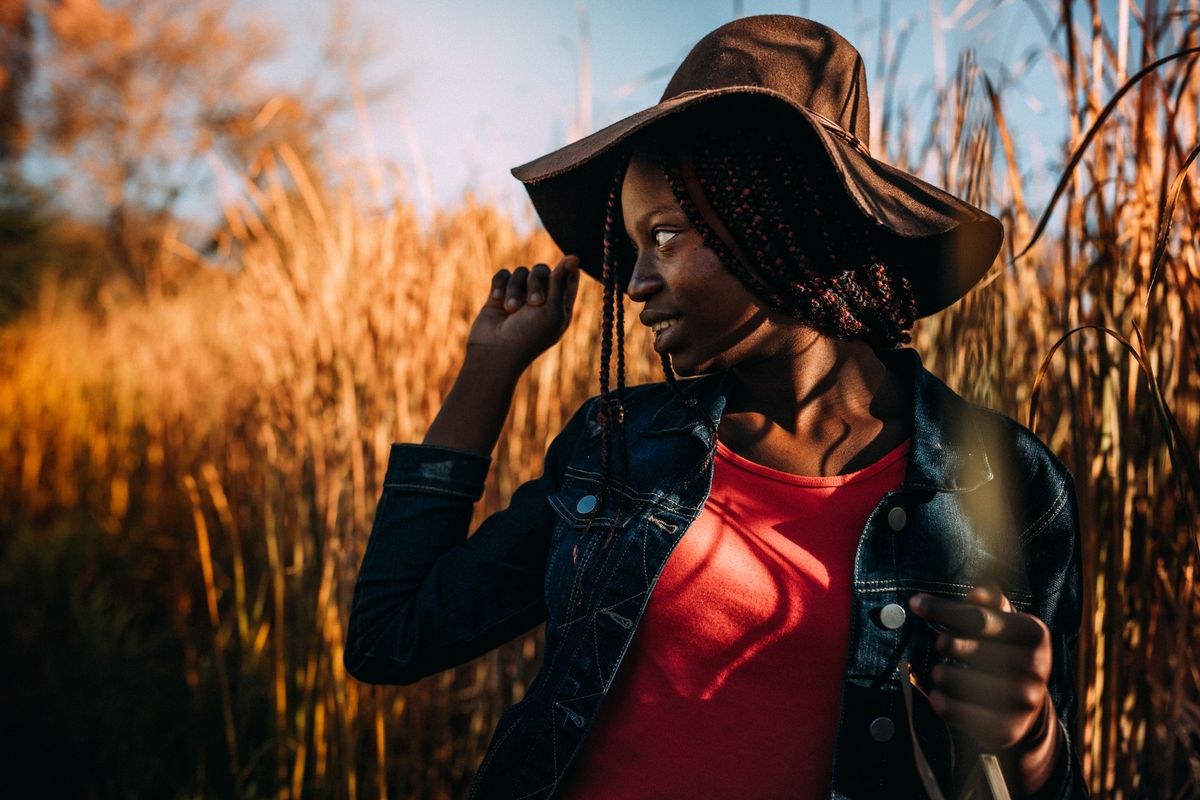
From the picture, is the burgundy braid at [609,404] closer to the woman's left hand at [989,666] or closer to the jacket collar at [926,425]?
the jacket collar at [926,425]

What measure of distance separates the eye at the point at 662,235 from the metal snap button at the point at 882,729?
0.54 meters

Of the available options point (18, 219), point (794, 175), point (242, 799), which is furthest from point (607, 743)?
point (18, 219)

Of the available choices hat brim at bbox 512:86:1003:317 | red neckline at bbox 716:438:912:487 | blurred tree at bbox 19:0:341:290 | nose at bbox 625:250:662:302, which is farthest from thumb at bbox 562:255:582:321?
blurred tree at bbox 19:0:341:290

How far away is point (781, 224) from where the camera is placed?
94 centimetres

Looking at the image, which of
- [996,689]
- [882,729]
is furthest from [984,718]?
[882,729]

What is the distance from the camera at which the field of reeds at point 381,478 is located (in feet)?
3.68

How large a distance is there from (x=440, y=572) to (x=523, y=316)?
1.12 ft

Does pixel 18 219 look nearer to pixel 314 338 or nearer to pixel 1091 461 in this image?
pixel 314 338

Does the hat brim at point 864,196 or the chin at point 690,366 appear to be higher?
the hat brim at point 864,196

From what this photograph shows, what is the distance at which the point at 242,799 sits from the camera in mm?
1796

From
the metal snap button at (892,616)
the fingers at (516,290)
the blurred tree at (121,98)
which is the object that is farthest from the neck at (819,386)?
the blurred tree at (121,98)

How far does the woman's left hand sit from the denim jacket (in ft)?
0.31

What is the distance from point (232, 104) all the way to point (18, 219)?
4635mm

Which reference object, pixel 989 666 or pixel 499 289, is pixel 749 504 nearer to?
pixel 989 666
